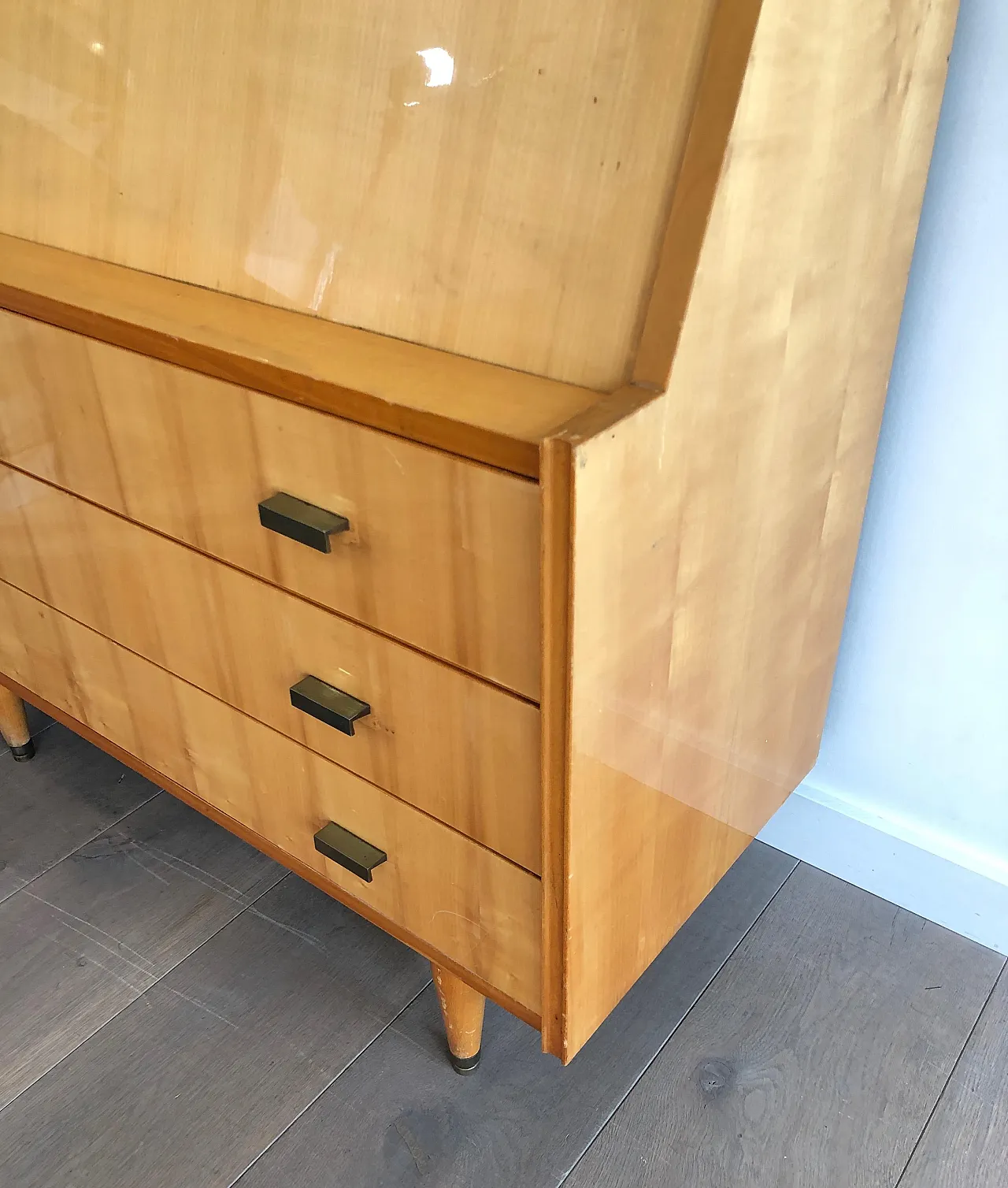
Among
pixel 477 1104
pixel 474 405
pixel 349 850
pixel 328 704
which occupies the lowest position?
pixel 477 1104

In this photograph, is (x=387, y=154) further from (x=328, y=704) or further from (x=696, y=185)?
(x=328, y=704)

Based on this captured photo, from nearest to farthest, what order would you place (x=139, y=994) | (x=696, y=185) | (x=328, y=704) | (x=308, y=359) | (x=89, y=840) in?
(x=696, y=185) < (x=308, y=359) < (x=328, y=704) < (x=139, y=994) < (x=89, y=840)

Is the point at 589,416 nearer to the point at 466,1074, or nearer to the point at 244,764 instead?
the point at 244,764

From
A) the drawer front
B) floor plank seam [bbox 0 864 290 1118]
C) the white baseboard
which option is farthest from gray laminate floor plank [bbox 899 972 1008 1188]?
floor plank seam [bbox 0 864 290 1118]

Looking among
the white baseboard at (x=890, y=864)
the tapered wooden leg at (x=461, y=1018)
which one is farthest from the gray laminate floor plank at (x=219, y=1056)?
the white baseboard at (x=890, y=864)

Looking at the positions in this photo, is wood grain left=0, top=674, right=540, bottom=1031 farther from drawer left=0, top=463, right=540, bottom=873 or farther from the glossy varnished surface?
the glossy varnished surface

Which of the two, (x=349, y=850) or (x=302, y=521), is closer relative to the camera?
(x=302, y=521)

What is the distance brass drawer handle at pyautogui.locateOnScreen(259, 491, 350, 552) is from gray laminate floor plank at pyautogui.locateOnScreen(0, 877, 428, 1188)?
622 millimetres

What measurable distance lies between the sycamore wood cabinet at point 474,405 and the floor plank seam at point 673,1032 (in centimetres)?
16

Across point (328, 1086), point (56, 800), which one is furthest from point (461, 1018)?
point (56, 800)

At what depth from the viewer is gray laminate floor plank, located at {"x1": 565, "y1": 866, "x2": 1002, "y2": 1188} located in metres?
0.99

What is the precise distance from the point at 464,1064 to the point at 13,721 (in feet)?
2.73

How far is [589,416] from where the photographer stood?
63 cm

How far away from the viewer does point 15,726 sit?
58.0 inches
